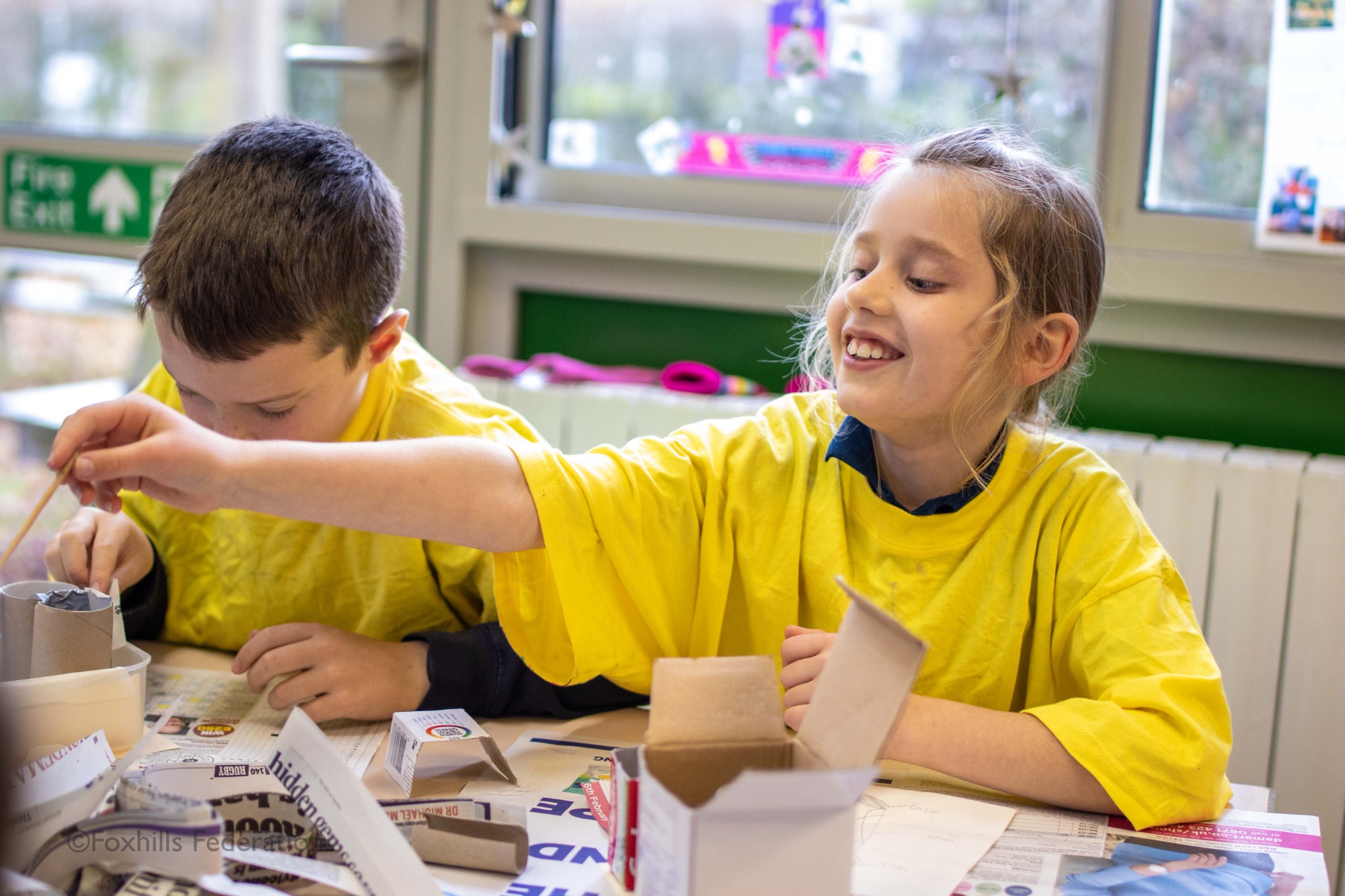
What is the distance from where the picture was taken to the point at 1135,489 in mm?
1574

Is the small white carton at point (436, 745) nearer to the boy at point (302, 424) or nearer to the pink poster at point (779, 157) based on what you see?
the boy at point (302, 424)

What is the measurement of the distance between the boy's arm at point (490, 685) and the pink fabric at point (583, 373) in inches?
32.0

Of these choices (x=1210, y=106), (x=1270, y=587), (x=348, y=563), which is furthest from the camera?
(x=1210, y=106)

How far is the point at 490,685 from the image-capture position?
1.01m

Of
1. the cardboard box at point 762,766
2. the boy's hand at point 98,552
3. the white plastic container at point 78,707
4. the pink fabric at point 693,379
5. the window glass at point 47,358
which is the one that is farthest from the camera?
the window glass at point 47,358

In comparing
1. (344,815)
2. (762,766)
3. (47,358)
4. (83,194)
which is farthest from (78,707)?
(47,358)

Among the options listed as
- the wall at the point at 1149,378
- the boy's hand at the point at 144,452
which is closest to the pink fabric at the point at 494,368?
the wall at the point at 1149,378

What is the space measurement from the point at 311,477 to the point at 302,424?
0.27 m

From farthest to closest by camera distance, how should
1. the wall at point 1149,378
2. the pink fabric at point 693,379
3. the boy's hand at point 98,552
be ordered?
1. the pink fabric at point 693,379
2. the wall at point 1149,378
3. the boy's hand at point 98,552

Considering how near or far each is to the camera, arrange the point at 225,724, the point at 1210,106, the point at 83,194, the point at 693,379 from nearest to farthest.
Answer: the point at 225,724 < the point at 1210,106 < the point at 693,379 < the point at 83,194

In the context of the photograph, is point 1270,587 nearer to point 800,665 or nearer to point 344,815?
point 800,665

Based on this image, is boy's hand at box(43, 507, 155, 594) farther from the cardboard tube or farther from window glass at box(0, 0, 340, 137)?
window glass at box(0, 0, 340, 137)

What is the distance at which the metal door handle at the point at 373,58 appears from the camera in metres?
1.97

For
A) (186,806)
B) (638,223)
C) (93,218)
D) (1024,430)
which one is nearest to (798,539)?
(1024,430)
